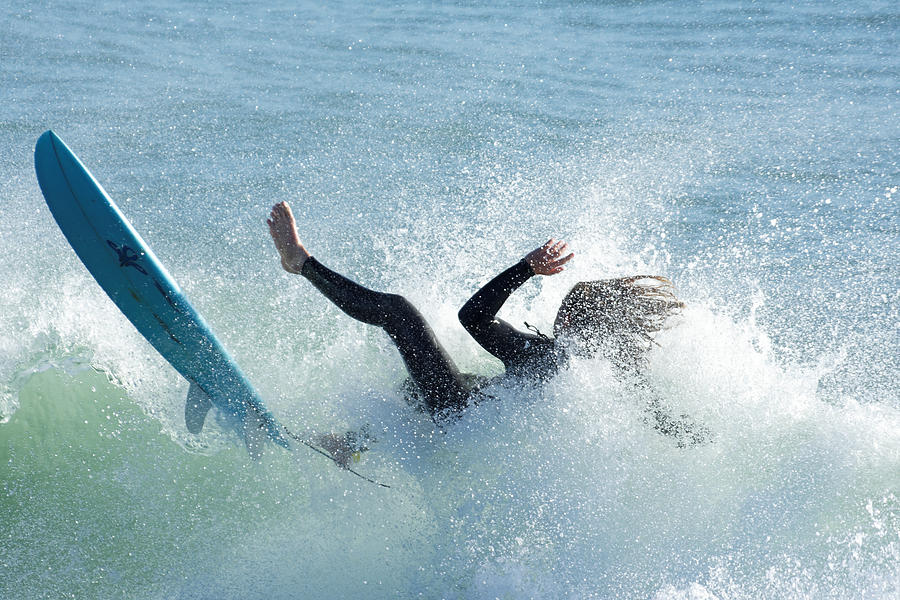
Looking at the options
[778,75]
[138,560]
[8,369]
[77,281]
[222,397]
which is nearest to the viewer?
[138,560]

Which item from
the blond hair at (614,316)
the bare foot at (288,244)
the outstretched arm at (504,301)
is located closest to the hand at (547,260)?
the outstretched arm at (504,301)

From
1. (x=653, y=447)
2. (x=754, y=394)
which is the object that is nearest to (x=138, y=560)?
(x=653, y=447)

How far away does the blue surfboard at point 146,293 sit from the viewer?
3.46 meters

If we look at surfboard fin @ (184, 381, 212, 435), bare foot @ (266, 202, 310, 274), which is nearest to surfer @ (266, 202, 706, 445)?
bare foot @ (266, 202, 310, 274)

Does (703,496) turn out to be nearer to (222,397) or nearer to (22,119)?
(222,397)

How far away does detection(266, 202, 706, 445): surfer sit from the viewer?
3.46 m

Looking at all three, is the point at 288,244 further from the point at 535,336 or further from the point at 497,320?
the point at 535,336

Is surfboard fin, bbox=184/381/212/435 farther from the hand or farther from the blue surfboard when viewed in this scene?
the hand

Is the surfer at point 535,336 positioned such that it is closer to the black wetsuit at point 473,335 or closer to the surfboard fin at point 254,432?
the black wetsuit at point 473,335

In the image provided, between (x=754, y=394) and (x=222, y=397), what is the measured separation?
104 inches

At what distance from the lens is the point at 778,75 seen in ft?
33.6

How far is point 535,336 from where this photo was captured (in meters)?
3.52

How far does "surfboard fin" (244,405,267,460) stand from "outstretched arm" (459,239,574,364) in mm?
1132

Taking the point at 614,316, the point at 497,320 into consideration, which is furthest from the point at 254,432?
the point at 614,316
